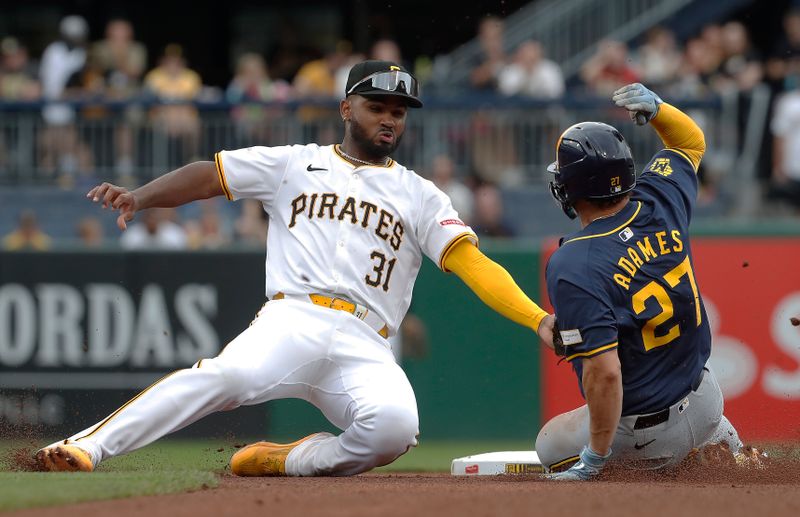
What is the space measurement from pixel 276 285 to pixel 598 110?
7283 millimetres

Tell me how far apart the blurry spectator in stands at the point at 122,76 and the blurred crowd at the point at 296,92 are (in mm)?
15

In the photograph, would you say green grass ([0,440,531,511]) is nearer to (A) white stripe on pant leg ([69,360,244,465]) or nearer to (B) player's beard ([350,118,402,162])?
(A) white stripe on pant leg ([69,360,244,465])

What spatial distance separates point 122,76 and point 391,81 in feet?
27.0

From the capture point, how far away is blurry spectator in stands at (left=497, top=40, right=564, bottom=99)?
13.8 metres

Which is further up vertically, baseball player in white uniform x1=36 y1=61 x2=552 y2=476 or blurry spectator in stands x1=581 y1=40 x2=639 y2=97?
blurry spectator in stands x1=581 y1=40 x2=639 y2=97

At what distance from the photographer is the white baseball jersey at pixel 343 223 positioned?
6.66 metres

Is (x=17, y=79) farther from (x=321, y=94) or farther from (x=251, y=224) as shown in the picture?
(x=251, y=224)

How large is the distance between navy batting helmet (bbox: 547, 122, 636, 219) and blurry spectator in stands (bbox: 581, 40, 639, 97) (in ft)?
24.9

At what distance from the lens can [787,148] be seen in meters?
13.3

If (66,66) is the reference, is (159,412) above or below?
below

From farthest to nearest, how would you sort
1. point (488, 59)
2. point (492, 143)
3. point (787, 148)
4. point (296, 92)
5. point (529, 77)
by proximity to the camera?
point (488, 59) → point (296, 92) → point (529, 77) → point (492, 143) → point (787, 148)

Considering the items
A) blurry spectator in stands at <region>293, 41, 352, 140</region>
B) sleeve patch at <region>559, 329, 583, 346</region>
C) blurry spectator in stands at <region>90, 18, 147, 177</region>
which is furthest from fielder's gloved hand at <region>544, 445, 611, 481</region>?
blurry spectator in stands at <region>90, 18, 147, 177</region>

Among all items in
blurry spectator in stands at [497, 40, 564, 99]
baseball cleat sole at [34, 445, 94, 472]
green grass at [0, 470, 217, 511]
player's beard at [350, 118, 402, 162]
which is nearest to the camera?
green grass at [0, 470, 217, 511]

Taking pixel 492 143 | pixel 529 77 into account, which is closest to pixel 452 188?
pixel 492 143
